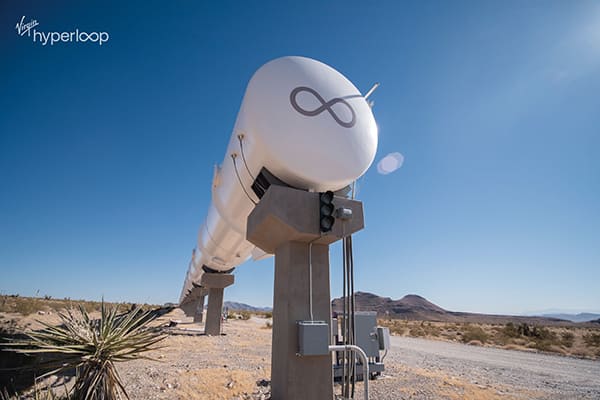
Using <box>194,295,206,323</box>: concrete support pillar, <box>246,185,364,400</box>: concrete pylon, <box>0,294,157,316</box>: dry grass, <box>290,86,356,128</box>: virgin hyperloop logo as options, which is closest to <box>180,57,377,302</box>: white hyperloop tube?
<box>290,86,356,128</box>: virgin hyperloop logo

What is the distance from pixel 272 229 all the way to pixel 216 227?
528 centimetres

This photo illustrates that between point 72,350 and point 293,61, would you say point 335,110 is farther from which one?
point 72,350

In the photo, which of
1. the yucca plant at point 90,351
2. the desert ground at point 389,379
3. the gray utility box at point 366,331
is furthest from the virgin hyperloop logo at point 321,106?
the gray utility box at point 366,331

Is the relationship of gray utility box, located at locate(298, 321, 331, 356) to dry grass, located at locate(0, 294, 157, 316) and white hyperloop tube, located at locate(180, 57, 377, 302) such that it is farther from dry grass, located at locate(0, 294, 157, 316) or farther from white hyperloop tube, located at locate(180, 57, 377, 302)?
dry grass, located at locate(0, 294, 157, 316)

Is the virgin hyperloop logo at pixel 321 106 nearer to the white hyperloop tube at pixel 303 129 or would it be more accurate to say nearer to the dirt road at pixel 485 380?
the white hyperloop tube at pixel 303 129

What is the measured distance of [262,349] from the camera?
11773 millimetres

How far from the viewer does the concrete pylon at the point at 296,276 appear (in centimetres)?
440

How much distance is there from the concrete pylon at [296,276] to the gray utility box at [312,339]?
0.17m

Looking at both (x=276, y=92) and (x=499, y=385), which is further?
(x=499, y=385)

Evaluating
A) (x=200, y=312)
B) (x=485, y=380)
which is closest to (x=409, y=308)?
(x=200, y=312)

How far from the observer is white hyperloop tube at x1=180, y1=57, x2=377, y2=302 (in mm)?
4660

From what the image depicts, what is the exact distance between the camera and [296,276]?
476cm

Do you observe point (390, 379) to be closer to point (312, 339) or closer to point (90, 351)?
point (312, 339)

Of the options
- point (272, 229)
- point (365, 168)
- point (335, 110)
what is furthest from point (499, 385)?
point (335, 110)
